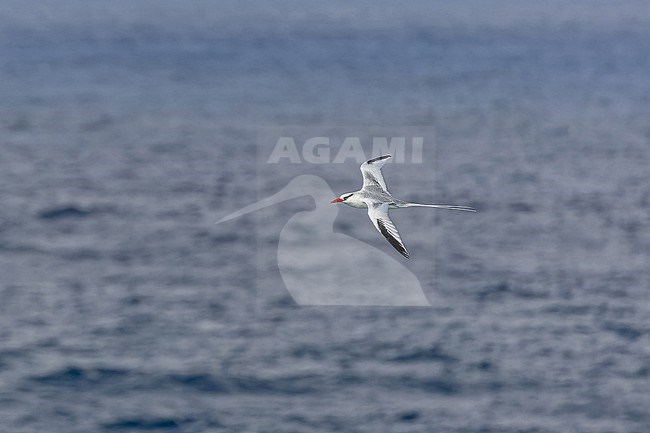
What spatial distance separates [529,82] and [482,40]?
188ft

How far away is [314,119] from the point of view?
101m

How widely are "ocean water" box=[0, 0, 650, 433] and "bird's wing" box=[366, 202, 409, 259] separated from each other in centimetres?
2118

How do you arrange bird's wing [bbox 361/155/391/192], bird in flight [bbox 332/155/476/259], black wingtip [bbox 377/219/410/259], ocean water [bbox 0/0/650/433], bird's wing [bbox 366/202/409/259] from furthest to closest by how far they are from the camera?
ocean water [bbox 0/0/650/433]
bird's wing [bbox 361/155/391/192]
bird in flight [bbox 332/155/476/259]
bird's wing [bbox 366/202/409/259]
black wingtip [bbox 377/219/410/259]

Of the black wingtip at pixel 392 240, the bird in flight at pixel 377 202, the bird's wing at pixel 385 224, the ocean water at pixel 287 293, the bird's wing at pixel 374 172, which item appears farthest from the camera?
the ocean water at pixel 287 293

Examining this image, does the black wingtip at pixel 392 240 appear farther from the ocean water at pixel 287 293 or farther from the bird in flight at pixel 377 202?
the ocean water at pixel 287 293

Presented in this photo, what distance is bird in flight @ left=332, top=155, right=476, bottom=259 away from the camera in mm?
19227

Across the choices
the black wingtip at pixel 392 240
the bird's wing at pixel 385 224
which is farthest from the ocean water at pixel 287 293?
the black wingtip at pixel 392 240

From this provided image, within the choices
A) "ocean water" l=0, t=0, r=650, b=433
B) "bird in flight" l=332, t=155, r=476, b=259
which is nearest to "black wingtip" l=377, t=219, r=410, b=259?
"bird in flight" l=332, t=155, r=476, b=259

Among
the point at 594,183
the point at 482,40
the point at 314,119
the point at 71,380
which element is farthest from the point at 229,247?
the point at 482,40

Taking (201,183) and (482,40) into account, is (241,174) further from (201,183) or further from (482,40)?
(482,40)

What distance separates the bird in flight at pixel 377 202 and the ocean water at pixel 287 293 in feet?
65.6

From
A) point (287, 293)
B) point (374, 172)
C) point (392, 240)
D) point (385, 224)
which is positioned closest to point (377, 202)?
point (385, 224)

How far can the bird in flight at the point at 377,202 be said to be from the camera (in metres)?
19.2

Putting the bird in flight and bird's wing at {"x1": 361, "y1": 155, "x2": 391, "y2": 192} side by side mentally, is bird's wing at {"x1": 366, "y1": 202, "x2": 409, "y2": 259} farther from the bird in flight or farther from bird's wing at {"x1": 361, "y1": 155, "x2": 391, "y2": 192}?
bird's wing at {"x1": 361, "y1": 155, "x2": 391, "y2": 192}
